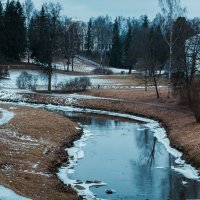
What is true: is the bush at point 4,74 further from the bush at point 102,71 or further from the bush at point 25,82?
the bush at point 102,71

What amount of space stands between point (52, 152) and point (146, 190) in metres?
7.56

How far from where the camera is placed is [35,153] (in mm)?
24984

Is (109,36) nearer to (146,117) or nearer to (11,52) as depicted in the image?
(11,52)

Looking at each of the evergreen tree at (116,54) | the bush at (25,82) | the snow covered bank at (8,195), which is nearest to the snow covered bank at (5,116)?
the snow covered bank at (8,195)

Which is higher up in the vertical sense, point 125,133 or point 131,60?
point 131,60

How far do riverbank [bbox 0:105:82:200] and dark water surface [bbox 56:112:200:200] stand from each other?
1398 millimetres

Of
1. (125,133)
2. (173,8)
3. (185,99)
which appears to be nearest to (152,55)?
(173,8)

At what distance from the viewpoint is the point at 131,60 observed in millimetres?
98938

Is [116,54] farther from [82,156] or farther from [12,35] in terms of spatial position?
[82,156]

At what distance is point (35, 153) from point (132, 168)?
509cm

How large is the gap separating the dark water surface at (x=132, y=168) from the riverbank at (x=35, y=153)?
1398mm

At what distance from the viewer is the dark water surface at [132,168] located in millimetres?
19766

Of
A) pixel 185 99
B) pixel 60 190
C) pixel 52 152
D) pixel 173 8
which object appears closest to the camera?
pixel 60 190

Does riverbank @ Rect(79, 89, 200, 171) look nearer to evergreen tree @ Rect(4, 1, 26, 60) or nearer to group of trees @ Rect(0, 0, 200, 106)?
group of trees @ Rect(0, 0, 200, 106)
